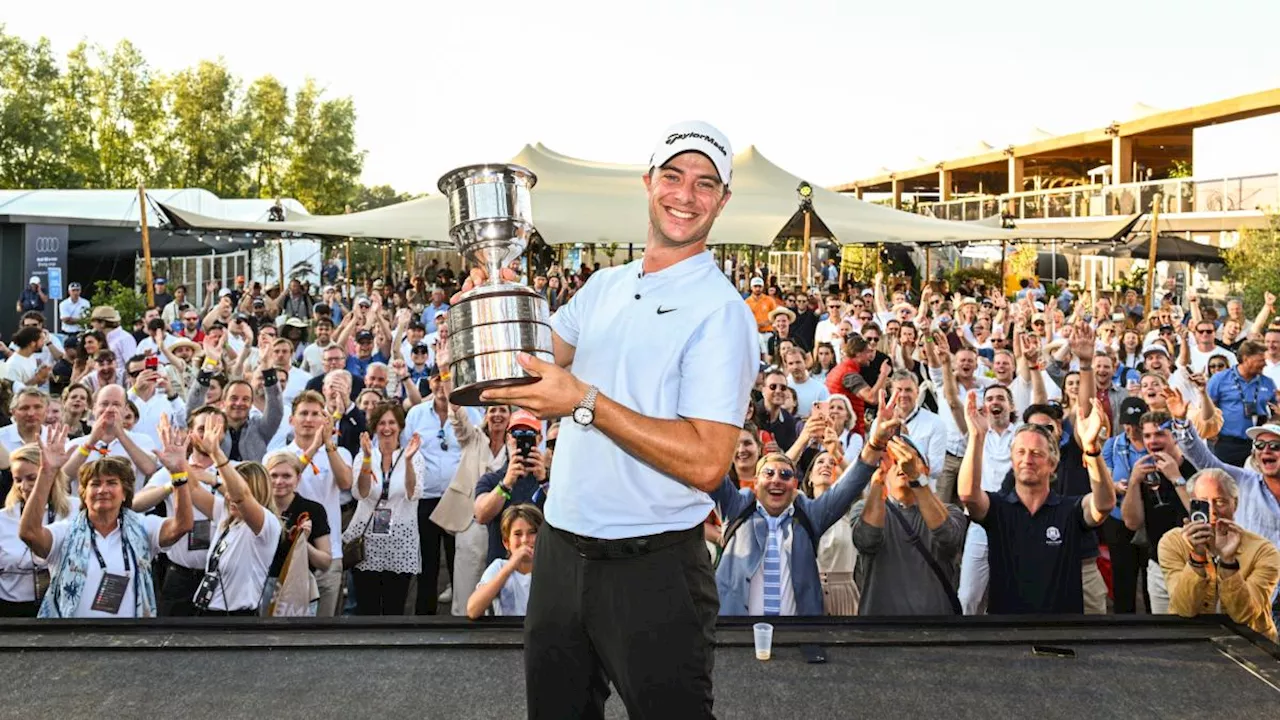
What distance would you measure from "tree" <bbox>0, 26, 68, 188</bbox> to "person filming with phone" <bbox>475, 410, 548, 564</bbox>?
1481 inches

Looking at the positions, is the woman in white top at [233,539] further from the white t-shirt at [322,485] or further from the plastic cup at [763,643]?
the plastic cup at [763,643]

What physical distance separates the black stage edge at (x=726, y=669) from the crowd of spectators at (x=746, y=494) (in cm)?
74

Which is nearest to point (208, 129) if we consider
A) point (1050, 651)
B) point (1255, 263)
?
point (1255, 263)

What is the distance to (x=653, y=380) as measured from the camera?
2.35 metres

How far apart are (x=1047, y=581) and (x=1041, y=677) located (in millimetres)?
1732

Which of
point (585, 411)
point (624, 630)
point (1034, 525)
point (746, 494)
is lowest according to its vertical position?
point (1034, 525)

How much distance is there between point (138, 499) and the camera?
19.3ft

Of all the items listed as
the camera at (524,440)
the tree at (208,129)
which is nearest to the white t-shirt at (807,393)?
the camera at (524,440)

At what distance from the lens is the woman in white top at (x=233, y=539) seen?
515 cm

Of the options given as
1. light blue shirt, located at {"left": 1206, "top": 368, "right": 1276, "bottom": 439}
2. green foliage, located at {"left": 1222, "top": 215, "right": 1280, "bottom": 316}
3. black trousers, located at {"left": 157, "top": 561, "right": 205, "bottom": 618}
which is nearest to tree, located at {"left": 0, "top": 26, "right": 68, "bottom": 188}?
green foliage, located at {"left": 1222, "top": 215, "right": 1280, "bottom": 316}

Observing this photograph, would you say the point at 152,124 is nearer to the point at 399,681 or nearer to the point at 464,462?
the point at 464,462

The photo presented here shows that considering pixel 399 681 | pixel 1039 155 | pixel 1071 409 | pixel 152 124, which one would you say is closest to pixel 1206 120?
pixel 1039 155

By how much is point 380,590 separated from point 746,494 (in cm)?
245

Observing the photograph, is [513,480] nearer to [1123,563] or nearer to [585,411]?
[585,411]
